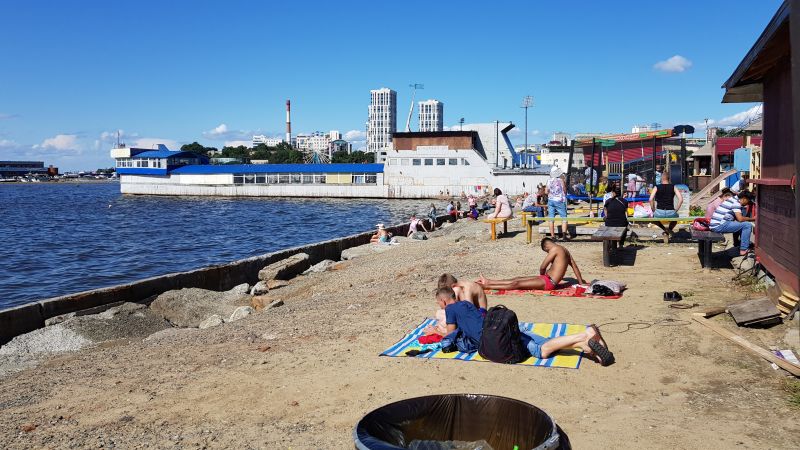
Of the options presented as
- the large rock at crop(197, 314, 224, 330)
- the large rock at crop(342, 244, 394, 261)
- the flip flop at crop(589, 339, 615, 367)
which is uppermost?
the flip flop at crop(589, 339, 615, 367)

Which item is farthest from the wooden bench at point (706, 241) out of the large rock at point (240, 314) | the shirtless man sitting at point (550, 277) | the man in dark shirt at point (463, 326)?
the large rock at point (240, 314)

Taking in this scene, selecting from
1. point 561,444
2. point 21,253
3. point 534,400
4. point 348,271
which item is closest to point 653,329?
point 534,400

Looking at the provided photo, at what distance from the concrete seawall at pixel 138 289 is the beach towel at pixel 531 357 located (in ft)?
26.2

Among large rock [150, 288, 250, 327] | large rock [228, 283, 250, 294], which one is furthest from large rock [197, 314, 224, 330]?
large rock [228, 283, 250, 294]

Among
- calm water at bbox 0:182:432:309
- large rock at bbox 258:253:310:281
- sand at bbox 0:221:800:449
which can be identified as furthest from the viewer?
calm water at bbox 0:182:432:309

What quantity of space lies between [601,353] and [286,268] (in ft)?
42.6

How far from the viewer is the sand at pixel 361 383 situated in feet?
18.6

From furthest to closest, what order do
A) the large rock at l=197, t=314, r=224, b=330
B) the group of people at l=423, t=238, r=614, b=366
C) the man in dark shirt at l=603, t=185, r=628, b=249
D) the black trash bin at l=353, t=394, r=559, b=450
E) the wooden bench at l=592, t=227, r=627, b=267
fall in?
the man in dark shirt at l=603, t=185, r=628, b=249 → the wooden bench at l=592, t=227, r=627, b=267 → the large rock at l=197, t=314, r=224, b=330 → the group of people at l=423, t=238, r=614, b=366 → the black trash bin at l=353, t=394, r=559, b=450

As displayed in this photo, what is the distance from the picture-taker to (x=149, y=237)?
1501 inches

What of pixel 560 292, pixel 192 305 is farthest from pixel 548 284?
pixel 192 305

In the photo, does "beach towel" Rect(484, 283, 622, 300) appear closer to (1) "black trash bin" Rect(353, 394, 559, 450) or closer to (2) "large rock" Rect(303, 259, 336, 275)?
(1) "black trash bin" Rect(353, 394, 559, 450)

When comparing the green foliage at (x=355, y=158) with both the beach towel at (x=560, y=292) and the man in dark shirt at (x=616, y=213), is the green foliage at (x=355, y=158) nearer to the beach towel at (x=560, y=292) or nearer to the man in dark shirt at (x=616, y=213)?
the man in dark shirt at (x=616, y=213)

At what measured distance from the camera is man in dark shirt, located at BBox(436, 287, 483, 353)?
765cm

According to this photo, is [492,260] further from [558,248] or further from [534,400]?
[534,400]
